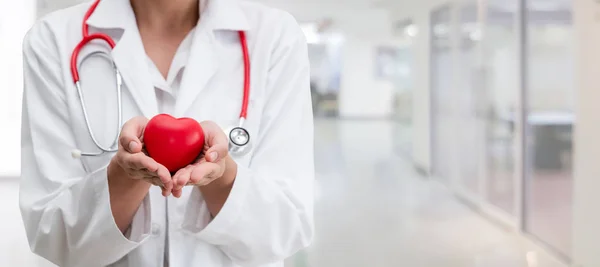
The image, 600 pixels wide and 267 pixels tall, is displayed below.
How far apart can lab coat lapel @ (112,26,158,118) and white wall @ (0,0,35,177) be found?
5.84 m

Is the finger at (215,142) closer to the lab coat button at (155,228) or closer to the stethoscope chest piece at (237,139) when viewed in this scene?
the stethoscope chest piece at (237,139)

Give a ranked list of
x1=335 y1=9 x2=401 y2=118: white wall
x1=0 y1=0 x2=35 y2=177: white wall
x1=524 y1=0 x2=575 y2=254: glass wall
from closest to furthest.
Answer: x1=524 y1=0 x2=575 y2=254: glass wall, x1=0 y1=0 x2=35 y2=177: white wall, x1=335 y1=9 x2=401 y2=118: white wall

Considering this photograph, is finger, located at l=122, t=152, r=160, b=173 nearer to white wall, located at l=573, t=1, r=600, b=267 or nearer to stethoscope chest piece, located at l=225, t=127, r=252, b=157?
stethoscope chest piece, located at l=225, t=127, r=252, b=157

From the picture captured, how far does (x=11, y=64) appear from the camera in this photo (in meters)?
6.19

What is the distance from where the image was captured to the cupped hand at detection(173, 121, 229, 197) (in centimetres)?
63

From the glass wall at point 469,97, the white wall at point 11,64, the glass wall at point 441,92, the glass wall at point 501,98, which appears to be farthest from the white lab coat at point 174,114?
the glass wall at point 441,92

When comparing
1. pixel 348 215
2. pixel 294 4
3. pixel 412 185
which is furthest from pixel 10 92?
pixel 294 4

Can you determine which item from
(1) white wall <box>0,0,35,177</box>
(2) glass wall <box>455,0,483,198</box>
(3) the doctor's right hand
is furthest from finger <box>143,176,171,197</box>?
(1) white wall <box>0,0,35,177</box>

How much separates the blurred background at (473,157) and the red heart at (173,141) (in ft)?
10.7

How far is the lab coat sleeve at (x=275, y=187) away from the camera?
31.9 inches

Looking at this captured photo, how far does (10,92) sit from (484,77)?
192 inches

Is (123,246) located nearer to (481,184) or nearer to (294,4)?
(481,184)

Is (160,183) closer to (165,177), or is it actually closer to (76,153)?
(165,177)

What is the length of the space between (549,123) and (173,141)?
174 inches
